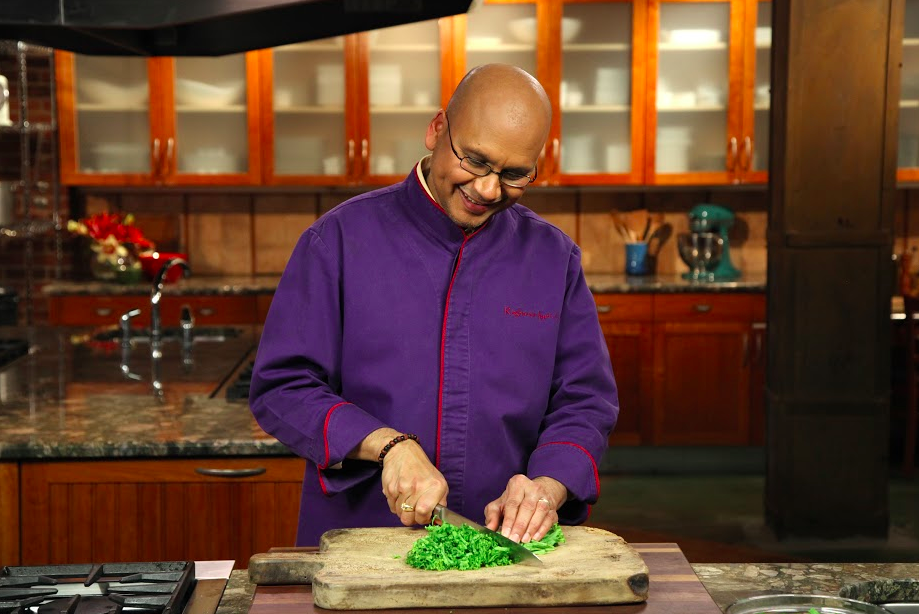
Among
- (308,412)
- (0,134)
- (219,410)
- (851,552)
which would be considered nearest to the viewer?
(308,412)

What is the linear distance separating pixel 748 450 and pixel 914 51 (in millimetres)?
2169

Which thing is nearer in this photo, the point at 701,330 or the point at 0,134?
the point at 701,330

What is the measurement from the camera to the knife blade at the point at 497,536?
4.49ft

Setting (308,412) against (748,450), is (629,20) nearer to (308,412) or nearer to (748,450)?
(748,450)

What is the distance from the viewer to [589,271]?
19.3 ft

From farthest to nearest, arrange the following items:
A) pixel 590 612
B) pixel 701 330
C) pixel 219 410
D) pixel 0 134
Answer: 1. pixel 0 134
2. pixel 701 330
3. pixel 219 410
4. pixel 590 612

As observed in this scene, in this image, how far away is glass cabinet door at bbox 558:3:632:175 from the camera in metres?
5.47

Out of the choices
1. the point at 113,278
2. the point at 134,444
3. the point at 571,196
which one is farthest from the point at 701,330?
the point at 134,444

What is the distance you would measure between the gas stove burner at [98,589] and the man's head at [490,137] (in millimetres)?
643

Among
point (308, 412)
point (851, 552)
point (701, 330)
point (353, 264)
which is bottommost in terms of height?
point (851, 552)

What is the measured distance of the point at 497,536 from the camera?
1.41 m

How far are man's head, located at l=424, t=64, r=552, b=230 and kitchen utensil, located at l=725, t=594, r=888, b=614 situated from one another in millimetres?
631

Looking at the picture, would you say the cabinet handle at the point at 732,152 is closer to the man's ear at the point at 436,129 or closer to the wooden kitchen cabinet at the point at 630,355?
the wooden kitchen cabinet at the point at 630,355

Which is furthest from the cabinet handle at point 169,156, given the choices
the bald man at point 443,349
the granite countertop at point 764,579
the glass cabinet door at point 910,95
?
the granite countertop at point 764,579
